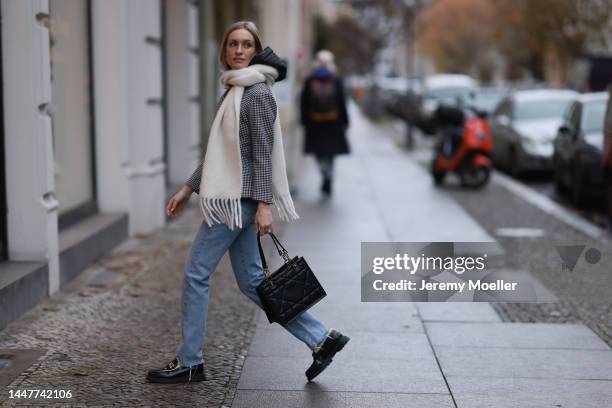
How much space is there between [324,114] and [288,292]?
28.9ft

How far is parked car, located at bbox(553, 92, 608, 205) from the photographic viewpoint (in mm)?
13164

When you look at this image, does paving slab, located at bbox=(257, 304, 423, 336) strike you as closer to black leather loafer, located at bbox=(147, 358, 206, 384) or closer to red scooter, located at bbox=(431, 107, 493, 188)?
black leather loafer, located at bbox=(147, 358, 206, 384)

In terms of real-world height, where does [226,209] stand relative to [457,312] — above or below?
above

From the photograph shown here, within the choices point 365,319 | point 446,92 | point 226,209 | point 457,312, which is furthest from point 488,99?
point 226,209

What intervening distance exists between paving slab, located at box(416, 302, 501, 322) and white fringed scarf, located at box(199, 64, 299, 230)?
7.59ft

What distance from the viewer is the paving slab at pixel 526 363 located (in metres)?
5.74

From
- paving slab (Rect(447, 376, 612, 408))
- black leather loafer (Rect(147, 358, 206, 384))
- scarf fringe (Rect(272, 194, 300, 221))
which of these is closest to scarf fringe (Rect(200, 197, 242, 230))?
scarf fringe (Rect(272, 194, 300, 221))

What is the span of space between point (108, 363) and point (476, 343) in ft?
7.24

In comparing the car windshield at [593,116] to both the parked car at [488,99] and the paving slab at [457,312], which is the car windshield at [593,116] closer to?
the paving slab at [457,312]

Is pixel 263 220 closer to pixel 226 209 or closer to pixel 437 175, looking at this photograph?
pixel 226 209

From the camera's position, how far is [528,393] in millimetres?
5367

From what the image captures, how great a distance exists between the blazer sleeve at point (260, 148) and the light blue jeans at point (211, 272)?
0.42 feet

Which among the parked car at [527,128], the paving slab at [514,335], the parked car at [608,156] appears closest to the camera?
the paving slab at [514,335]

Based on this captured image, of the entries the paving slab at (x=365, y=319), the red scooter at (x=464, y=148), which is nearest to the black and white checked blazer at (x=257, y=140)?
the paving slab at (x=365, y=319)
